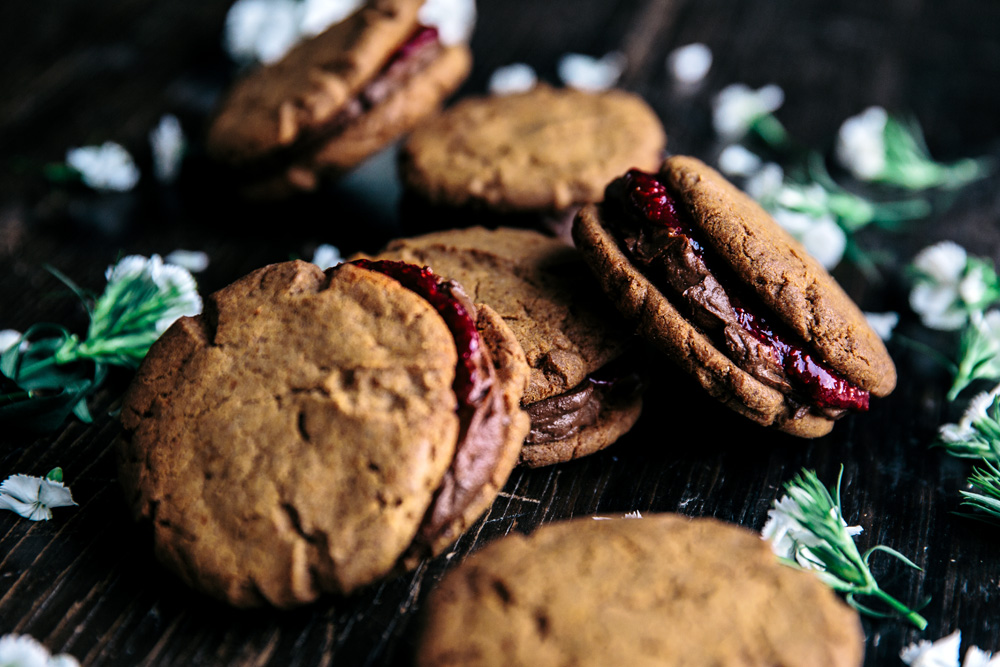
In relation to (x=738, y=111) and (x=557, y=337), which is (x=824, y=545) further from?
(x=738, y=111)

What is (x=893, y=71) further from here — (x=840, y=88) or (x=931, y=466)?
(x=931, y=466)

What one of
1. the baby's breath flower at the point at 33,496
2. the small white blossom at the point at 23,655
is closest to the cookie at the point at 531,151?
the baby's breath flower at the point at 33,496

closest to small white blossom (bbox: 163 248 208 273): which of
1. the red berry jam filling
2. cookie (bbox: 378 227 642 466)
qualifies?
cookie (bbox: 378 227 642 466)

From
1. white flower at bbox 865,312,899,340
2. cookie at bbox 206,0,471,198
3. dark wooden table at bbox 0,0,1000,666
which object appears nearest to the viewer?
dark wooden table at bbox 0,0,1000,666

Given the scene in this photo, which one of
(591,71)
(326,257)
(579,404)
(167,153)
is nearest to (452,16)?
(591,71)

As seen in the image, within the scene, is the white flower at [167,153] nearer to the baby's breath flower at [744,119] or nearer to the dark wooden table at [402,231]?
the dark wooden table at [402,231]

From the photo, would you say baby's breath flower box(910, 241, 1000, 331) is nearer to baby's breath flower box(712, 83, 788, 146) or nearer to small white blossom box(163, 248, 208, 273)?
baby's breath flower box(712, 83, 788, 146)
